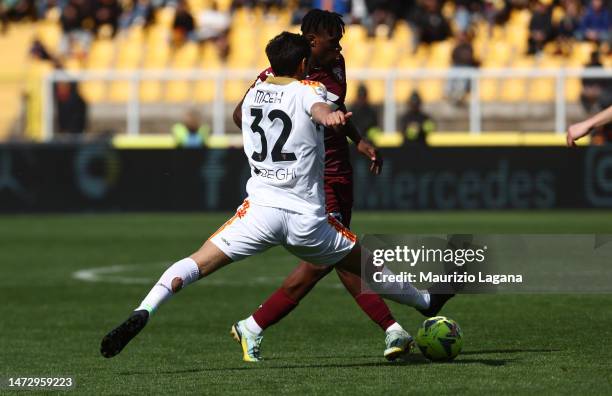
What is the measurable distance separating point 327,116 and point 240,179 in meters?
15.1

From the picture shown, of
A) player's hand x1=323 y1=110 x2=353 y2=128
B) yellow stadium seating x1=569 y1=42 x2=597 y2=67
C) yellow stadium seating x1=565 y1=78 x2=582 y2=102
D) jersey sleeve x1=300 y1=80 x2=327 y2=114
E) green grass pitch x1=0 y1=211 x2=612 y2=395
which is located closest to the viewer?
player's hand x1=323 y1=110 x2=353 y2=128

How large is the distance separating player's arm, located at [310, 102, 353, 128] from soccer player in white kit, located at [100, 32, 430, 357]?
120 mm

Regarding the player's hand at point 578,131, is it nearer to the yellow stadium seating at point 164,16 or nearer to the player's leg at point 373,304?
the player's leg at point 373,304

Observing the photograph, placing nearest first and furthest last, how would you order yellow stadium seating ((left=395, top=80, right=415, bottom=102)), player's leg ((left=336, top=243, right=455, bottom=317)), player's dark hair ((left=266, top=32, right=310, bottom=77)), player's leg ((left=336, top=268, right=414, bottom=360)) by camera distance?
player's dark hair ((left=266, top=32, right=310, bottom=77)) → player's leg ((left=336, top=243, right=455, bottom=317)) → player's leg ((left=336, top=268, right=414, bottom=360)) → yellow stadium seating ((left=395, top=80, right=415, bottom=102))

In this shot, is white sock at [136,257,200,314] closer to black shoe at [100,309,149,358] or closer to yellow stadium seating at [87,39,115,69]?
black shoe at [100,309,149,358]

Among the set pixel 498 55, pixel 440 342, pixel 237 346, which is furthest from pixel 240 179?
pixel 440 342

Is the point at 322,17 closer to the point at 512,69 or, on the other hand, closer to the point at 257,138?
the point at 257,138

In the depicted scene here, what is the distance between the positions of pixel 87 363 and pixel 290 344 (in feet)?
5.00

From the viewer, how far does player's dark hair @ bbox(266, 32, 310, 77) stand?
25.6 feet

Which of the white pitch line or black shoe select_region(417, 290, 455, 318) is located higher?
black shoe select_region(417, 290, 455, 318)

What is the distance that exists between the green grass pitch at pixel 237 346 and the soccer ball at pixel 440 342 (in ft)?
0.28

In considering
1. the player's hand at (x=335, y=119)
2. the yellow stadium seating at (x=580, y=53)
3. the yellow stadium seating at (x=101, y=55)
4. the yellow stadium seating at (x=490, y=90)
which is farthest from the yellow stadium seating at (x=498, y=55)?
the player's hand at (x=335, y=119)

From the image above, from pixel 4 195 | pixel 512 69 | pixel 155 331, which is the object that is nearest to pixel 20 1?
pixel 4 195

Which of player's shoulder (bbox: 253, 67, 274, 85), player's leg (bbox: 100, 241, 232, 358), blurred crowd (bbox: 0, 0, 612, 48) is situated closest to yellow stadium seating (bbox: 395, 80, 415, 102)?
blurred crowd (bbox: 0, 0, 612, 48)
